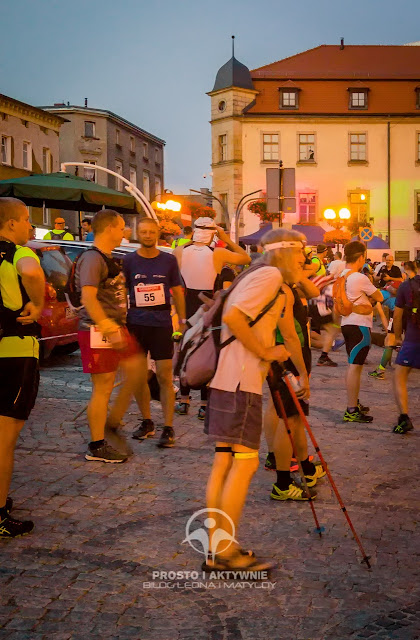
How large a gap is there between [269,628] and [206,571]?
721mm

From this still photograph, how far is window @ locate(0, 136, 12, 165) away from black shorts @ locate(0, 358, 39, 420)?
40.8 metres

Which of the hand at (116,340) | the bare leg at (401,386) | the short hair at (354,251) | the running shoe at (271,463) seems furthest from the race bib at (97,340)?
the short hair at (354,251)

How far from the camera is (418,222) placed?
54781mm

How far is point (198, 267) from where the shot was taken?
8422mm

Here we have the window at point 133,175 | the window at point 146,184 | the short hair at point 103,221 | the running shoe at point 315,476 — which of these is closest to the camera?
the running shoe at point 315,476

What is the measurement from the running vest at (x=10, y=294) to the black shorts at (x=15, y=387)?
18 cm

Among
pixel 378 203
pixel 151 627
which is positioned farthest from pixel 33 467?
pixel 378 203

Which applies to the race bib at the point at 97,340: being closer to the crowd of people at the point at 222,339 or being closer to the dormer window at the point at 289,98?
the crowd of people at the point at 222,339

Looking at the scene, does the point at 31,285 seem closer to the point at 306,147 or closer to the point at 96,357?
the point at 96,357

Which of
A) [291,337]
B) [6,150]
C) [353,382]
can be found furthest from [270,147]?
[291,337]

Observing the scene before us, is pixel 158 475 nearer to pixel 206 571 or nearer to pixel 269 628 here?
pixel 206 571

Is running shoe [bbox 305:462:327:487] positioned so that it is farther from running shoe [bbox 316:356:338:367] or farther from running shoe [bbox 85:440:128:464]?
running shoe [bbox 316:356:338:367]

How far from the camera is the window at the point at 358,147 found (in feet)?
181

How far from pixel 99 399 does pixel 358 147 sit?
51.6m
